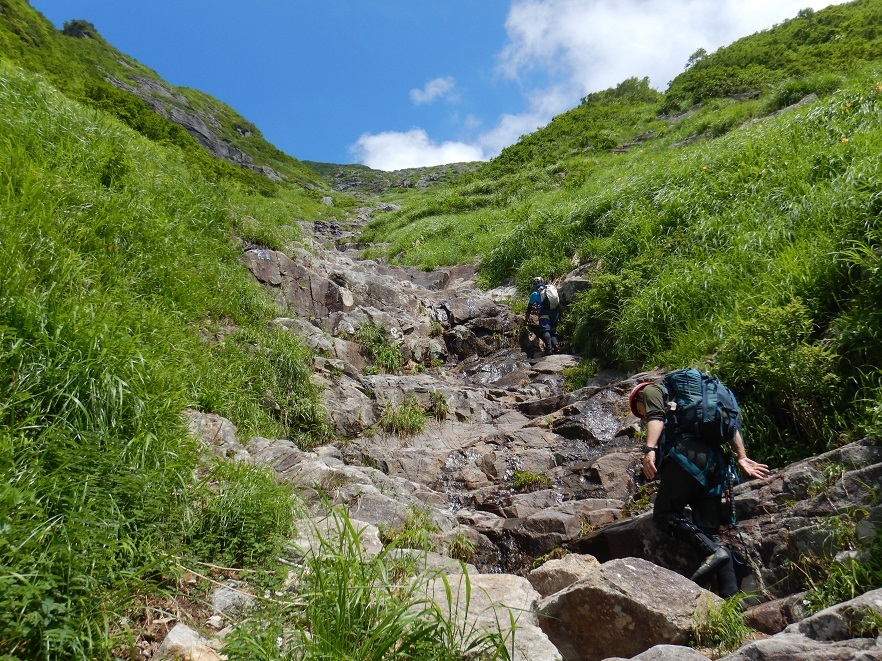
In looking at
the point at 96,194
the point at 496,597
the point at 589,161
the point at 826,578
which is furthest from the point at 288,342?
the point at 589,161

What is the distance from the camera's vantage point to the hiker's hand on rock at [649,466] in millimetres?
3766

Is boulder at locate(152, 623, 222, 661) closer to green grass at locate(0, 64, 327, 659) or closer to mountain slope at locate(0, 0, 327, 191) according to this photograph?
green grass at locate(0, 64, 327, 659)

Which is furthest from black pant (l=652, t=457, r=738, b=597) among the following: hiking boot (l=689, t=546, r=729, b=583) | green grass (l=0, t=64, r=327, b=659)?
green grass (l=0, t=64, r=327, b=659)

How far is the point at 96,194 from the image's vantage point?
586cm

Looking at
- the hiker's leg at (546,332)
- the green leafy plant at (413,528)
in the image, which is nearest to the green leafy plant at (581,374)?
the hiker's leg at (546,332)

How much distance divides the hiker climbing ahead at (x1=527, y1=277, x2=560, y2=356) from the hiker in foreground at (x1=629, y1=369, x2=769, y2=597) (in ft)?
21.0

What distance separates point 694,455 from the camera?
3750mm

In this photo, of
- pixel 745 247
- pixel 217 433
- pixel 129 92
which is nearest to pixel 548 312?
pixel 745 247

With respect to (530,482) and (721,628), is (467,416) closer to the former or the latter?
(530,482)

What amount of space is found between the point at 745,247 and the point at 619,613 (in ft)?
19.3

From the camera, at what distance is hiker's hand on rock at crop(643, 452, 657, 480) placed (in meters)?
3.77

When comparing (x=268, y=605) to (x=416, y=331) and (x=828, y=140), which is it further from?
(x=828, y=140)

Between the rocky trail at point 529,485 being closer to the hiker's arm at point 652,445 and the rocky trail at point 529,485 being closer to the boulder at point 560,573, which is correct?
the boulder at point 560,573

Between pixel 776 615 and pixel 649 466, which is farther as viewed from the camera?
pixel 649 466
